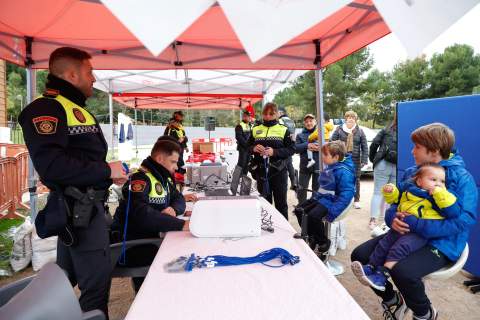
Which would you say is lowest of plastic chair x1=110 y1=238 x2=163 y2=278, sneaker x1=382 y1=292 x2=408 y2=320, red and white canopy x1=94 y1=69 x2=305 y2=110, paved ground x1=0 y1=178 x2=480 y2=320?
paved ground x1=0 y1=178 x2=480 y2=320

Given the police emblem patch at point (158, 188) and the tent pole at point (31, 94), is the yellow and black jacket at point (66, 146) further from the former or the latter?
the tent pole at point (31, 94)

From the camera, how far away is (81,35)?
3.33 metres

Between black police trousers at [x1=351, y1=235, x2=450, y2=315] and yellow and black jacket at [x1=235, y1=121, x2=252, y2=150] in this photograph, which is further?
yellow and black jacket at [x1=235, y1=121, x2=252, y2=150]

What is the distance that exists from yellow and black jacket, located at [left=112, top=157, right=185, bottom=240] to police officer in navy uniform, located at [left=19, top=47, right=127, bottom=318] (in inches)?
12.2

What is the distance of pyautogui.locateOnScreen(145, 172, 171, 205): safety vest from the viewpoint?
212 cm

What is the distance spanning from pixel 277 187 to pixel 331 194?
3.09ft

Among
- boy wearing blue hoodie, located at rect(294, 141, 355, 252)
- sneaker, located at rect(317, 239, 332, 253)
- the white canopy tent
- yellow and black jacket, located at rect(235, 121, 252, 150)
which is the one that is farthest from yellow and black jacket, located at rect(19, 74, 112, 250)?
yellow and black jacket, located at rect(235, 121, 252, 150)

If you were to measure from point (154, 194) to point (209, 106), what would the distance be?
8.81 metres

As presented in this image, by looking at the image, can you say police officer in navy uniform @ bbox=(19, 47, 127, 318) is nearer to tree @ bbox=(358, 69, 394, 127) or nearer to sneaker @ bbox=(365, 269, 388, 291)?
sneaker @ bbox=(365, 269, 388, 291)

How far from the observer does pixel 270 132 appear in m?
3.77

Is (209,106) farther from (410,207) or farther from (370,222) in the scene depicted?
(410,207)

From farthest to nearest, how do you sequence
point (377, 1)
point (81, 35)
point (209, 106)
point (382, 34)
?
point (209, 106)
point (81, 35)
point (382, 34)
point (377, 1)

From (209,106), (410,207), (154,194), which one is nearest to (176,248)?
(154,194)

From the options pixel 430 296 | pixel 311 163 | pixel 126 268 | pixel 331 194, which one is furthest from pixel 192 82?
pixel 430 296
